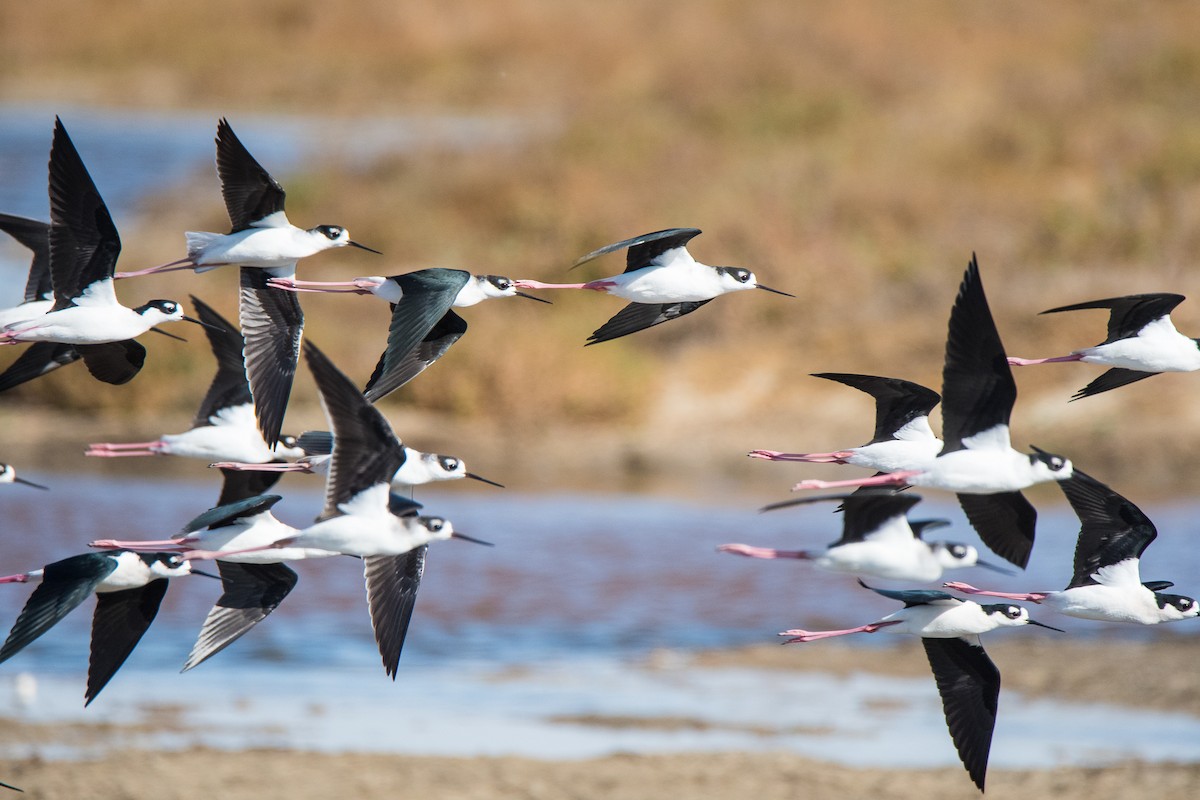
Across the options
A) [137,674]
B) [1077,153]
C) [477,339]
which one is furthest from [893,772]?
[1077,153]

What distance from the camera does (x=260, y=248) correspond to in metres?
6.32

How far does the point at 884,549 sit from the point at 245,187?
8.21 ft

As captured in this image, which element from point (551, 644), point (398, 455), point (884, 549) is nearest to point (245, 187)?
point (398, 455)

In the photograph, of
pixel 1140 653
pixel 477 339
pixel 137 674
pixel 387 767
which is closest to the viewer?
pixel 387 767

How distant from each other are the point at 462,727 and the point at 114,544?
529 centimetres

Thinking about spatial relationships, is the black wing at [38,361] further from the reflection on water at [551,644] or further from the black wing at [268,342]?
the reflection on water at [551,644]

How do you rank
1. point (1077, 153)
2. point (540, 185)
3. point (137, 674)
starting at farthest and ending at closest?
point (1077, 153) → point (540, 185) → point (137, 674)

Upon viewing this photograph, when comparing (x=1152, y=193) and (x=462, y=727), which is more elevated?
(x=1152, y=193)

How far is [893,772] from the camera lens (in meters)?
9.94

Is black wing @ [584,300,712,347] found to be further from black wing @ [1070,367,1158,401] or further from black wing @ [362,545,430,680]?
black wing @ [1070,367,1158,401]

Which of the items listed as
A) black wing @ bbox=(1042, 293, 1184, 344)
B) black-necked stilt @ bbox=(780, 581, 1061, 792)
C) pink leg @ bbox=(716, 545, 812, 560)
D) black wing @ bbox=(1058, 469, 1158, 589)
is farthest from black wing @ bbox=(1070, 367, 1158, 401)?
pink leg @ bbox=(716, 545, 812, 560)

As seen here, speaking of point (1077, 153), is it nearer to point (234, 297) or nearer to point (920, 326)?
point (920, 326)

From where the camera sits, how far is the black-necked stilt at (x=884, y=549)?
5.63 m

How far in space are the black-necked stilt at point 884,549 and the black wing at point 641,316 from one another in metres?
1.24
